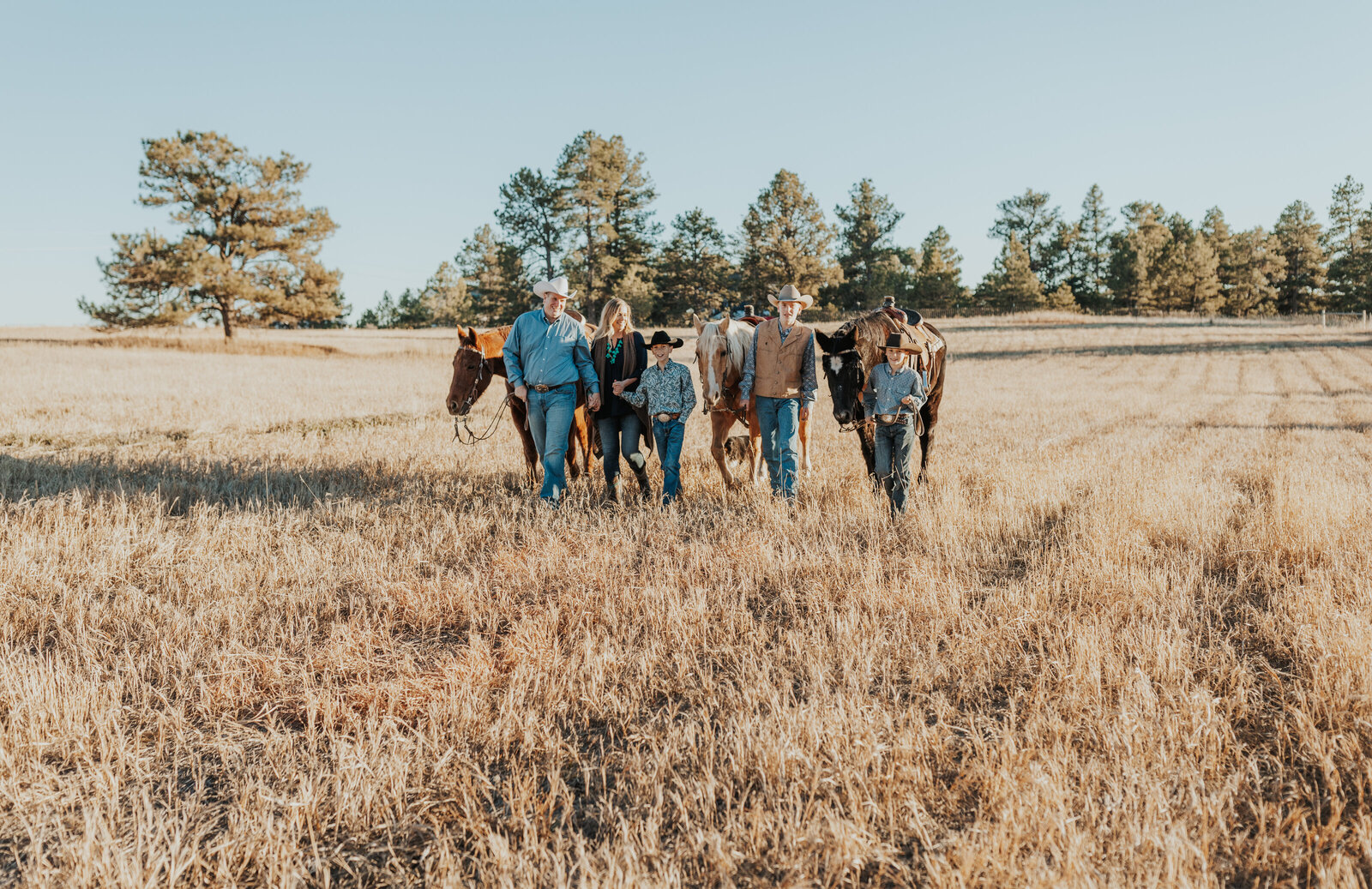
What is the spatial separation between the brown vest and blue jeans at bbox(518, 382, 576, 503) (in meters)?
1.85

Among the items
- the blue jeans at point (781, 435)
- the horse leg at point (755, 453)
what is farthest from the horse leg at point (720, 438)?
the blue jeans at point (781, 435)

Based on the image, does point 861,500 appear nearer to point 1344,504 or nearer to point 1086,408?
point 1344,504

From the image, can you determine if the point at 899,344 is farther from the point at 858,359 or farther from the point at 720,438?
the point at 720,438

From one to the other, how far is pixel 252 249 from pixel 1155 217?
264 feet

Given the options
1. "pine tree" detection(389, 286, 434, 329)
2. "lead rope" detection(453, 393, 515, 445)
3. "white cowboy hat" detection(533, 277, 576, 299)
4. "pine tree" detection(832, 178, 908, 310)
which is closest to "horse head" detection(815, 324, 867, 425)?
"white cowboy hat" detection(533, 277, 576, 299)

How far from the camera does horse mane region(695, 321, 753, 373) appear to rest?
7.21m

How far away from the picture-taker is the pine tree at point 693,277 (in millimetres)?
55281

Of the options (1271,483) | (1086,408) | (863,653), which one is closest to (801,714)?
(863,653)

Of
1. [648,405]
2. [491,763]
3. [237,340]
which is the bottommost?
[491,763]

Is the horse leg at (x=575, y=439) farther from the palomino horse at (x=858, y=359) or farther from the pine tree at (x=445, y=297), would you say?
the pine tree at (x=445, y=297)

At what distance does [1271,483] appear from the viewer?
24.3 ft

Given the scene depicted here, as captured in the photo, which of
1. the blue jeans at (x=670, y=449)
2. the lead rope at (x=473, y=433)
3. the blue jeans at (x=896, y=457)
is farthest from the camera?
the lead rope at (x=473, y=433)

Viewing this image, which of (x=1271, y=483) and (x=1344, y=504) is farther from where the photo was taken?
(x=1271, y=483)

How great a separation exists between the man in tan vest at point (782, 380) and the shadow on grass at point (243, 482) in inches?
103
